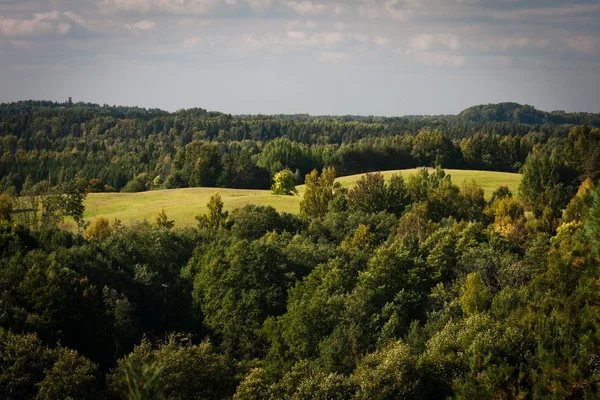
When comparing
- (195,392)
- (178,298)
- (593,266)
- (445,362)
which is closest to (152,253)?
(178,298)

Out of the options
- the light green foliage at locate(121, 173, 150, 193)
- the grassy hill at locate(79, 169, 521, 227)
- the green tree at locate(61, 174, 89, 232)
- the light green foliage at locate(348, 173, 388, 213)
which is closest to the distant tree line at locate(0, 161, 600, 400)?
the green tree at locate(61, 174, 89, 232)

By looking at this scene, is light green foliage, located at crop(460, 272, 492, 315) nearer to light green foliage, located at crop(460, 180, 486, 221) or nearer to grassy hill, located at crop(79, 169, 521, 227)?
light green foliage, located at crop(460, 180, 486, 221)

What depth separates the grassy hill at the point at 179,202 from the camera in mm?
77688

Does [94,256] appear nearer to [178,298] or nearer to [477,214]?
[178,298]

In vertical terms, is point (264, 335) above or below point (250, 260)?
below

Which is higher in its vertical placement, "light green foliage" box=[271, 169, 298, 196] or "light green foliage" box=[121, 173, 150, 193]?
"light green foliage" box=[271, 169, 298, 196]

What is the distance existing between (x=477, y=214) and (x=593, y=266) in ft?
151

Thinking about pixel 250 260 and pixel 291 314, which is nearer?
pixel 291 314

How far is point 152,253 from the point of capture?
155 ft

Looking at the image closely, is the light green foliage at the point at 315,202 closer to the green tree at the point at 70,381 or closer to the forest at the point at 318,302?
the forest at the point at 318,302

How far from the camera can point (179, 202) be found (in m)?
87.2

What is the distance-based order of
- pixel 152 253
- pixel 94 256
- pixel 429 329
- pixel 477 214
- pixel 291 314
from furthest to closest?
1. pixel 477 214
2. pixel 152 253
3. pixel 94 256
4. pixel 291 314
5. pixel 429 329

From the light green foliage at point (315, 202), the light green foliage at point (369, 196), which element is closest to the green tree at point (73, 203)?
the light green foliage at point (315, 202)

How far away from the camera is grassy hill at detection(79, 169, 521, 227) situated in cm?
7769
